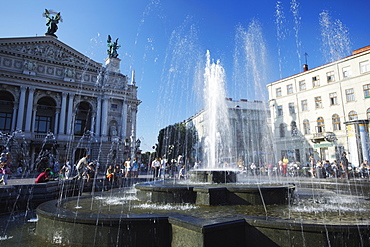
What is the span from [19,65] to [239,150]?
42.3 meters

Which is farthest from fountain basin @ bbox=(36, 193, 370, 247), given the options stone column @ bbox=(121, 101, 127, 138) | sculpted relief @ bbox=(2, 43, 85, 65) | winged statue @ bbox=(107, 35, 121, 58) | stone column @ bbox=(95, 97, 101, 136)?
winged statue @ bbox=(107, 35, 121, 58)

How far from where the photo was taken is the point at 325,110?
30812mm

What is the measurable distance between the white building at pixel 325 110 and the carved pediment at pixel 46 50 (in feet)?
107

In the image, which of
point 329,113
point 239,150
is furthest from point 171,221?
point 239,150

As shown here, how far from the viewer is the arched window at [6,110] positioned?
34.9 metres

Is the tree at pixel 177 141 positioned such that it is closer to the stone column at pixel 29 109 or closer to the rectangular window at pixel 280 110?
the rectangular window at pixel 280 110

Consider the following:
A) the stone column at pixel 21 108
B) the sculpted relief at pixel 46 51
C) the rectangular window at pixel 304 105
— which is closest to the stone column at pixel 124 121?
the sculpted relief at pixel 46 51

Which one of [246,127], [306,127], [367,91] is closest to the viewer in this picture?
[367,91]

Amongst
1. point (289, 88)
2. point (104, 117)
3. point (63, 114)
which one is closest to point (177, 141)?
point (104, 117)

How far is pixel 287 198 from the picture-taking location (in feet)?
20.1

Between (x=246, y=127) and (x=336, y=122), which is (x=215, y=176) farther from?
(x=246, y=127)

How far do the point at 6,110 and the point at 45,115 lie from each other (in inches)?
207

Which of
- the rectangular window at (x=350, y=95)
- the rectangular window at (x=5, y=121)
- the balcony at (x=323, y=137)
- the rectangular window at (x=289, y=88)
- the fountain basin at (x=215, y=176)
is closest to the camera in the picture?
the fountain basin at (x=215, y=176)

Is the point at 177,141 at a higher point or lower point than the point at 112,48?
lower
